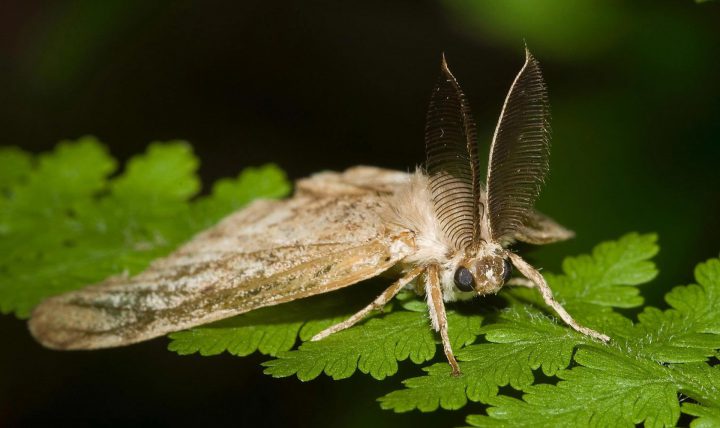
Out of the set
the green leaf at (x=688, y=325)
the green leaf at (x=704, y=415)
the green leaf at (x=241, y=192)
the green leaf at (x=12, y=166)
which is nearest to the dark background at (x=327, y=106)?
the green leaf at (x=12, y=166)

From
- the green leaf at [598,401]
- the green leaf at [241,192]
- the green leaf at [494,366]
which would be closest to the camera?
the green leaf at [598,401]

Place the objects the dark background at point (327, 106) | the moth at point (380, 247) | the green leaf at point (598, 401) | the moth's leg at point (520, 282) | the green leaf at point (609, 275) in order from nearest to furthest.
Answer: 1. the green leaf at point (598, 401)
2. the moth at point (380, 247)
3. the green leaf at point (609, 275)
4. the moth's leg at point (520, 282)
5. the dark background at point (327, 106)

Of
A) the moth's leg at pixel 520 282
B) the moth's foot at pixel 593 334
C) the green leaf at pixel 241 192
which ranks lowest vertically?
the moth's foot at pixel 593 334

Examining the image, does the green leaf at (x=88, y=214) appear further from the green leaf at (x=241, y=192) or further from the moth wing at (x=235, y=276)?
the moth wing at (x=235, y=276)

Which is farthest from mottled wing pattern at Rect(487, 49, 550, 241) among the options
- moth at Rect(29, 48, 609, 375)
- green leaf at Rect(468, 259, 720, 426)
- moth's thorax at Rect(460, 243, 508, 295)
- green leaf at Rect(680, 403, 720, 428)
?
green leaf at Rect(680, 403, 720, 428)

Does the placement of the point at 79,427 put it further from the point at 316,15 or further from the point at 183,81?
the point at 316,15

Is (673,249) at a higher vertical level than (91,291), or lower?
lower

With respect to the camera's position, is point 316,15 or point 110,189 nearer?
point 110,189

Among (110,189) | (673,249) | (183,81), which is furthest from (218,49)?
(673,249)
